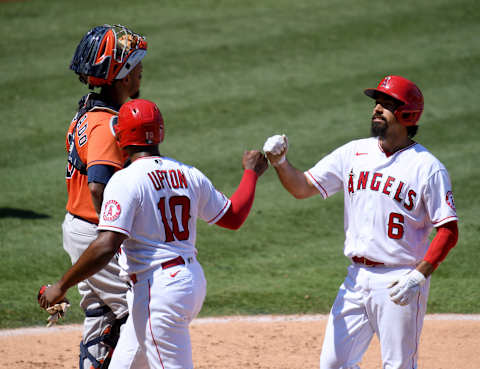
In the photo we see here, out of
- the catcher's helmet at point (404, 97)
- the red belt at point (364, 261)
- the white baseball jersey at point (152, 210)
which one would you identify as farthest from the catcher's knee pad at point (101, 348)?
the catcher's helmet at point (404, 97)

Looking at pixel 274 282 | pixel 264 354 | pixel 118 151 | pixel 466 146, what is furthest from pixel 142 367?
pixel 466 146

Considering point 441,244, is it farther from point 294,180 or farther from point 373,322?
point 294,180

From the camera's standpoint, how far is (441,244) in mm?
3971

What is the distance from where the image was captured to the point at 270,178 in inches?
388

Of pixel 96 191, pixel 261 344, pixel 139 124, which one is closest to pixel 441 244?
pixel 139 124

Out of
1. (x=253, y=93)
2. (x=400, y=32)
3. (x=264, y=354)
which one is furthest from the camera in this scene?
(x=400, y=32)

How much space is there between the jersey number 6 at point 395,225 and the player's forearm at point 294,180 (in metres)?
0.67

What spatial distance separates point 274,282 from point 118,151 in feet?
12.5

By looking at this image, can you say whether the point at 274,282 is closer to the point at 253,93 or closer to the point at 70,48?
the point at 253,93

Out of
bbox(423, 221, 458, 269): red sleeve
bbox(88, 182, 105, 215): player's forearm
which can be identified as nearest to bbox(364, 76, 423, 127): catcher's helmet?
bbox(423, 221, 458, 269): red sleeve

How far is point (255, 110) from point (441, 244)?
7676 mm

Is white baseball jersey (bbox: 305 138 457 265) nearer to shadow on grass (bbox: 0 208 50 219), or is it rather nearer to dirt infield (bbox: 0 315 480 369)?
dirt infield (bbox: 0 315 480 369)

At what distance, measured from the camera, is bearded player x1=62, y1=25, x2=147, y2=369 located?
4.15 meters

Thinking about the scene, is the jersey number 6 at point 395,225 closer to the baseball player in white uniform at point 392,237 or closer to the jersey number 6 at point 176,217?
the baseball player in white uniform at point 392,237
